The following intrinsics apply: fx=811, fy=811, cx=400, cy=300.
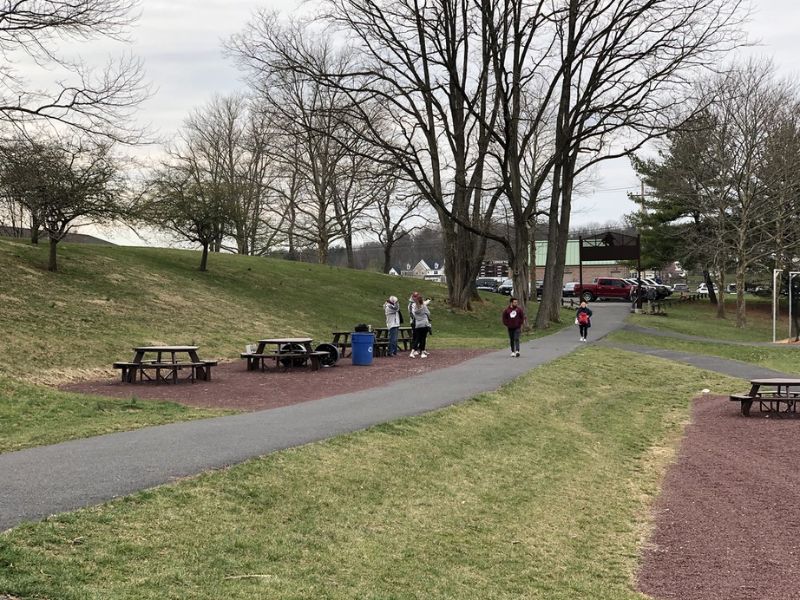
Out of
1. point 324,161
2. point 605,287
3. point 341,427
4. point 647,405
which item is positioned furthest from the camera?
point 605,287

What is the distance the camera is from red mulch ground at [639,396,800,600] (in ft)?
22.9

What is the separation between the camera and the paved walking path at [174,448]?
681cm

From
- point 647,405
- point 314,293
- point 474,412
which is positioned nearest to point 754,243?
point 314,293

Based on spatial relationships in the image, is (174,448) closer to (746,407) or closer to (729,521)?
(729,521)

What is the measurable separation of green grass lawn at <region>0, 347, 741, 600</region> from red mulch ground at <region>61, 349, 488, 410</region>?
3.51 meters

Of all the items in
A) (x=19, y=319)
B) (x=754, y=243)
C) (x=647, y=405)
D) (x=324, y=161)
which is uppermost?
(x=324, y=161)

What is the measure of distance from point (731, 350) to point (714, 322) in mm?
17633

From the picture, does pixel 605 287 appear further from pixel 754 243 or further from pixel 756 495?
pixel 756 495

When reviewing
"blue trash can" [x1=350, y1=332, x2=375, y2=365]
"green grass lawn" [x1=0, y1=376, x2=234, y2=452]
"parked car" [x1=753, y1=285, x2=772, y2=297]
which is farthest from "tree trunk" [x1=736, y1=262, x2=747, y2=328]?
"green grass lawn" [x1=0, y1=376, x2=234, y2=452]

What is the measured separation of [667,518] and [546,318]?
81.2 ft

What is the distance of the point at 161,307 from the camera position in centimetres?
2622

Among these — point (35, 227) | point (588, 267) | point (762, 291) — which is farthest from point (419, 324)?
point (588, 267)

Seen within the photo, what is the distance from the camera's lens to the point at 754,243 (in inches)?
1820

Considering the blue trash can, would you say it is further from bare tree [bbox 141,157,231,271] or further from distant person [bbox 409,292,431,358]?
bare tree [bbox 141,157,231,271]
